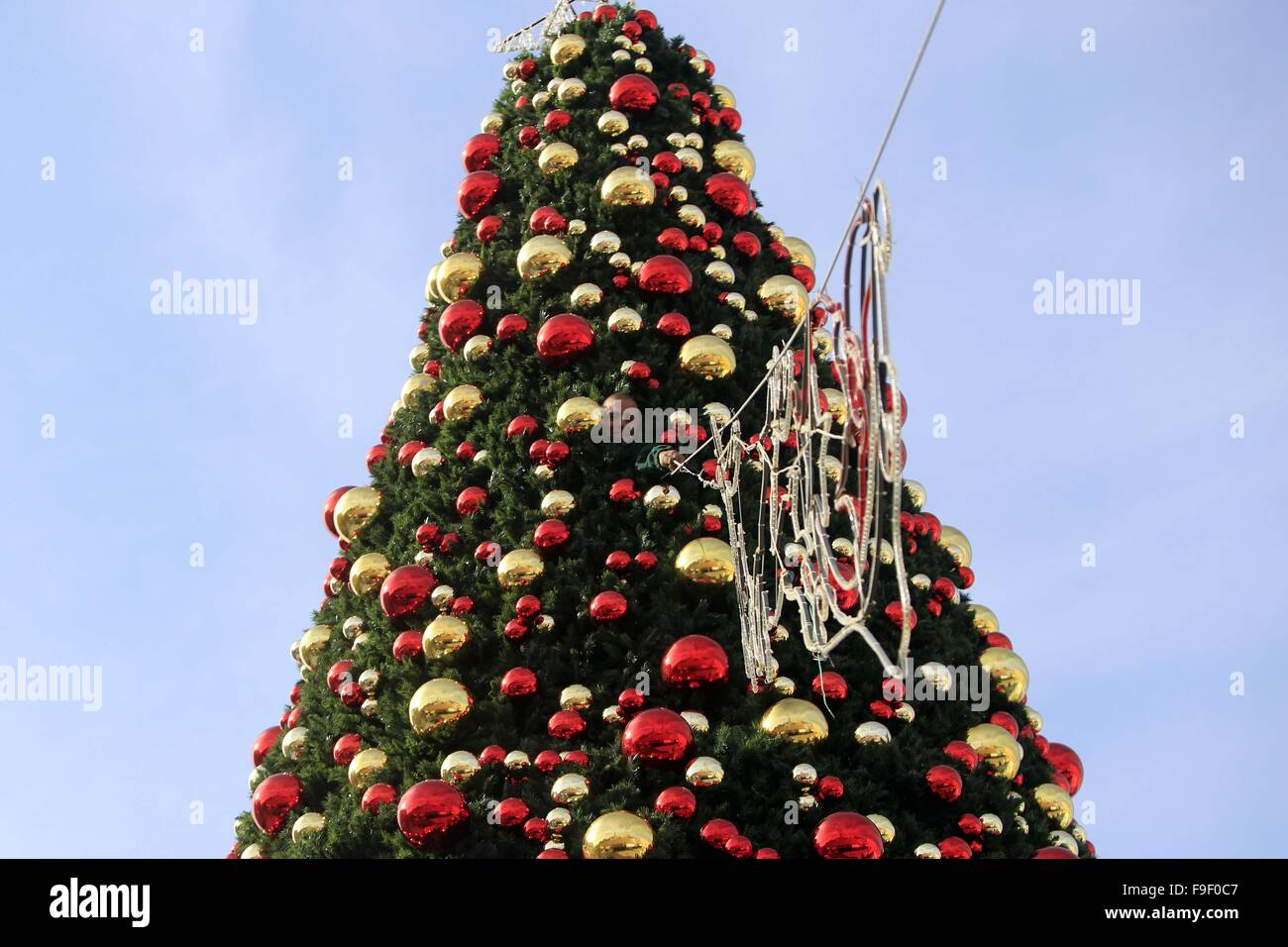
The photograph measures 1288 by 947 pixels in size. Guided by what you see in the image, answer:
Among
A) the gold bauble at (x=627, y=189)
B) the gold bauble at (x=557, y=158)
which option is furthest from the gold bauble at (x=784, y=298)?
the gold bauble at (x=557, y=158)

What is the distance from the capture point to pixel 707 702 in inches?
289

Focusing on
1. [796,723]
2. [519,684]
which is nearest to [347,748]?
[519,684]

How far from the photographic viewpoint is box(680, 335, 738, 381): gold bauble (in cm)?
843

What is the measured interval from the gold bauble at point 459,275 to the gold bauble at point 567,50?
183cm

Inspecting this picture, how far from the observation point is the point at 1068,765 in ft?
28.8

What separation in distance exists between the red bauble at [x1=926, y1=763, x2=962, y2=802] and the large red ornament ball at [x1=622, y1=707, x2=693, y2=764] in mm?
1250

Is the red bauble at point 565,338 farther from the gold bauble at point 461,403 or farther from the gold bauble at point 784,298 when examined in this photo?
the gold bauble at point 784,298

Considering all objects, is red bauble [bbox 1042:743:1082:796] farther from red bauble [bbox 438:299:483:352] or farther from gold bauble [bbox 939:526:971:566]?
red bauble [bbox 438:299:483:352]

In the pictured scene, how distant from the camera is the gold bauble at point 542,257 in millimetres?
8891

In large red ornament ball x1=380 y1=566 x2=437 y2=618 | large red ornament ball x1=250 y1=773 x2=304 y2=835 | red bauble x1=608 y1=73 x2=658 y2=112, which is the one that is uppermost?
red bauble x1=608 y1=73 x2=658 y2=112

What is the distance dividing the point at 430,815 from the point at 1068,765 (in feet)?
13.6

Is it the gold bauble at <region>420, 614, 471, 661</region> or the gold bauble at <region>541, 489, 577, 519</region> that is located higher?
the gold bauble at <region>541, 489, 577, 519</region>

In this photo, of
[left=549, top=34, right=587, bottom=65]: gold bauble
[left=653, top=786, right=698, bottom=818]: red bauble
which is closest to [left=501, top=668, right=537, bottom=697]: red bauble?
[left=653, top=786, right=698, bottom=818]: red bauble

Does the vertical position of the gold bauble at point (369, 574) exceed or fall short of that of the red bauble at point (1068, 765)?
it exceeds it
